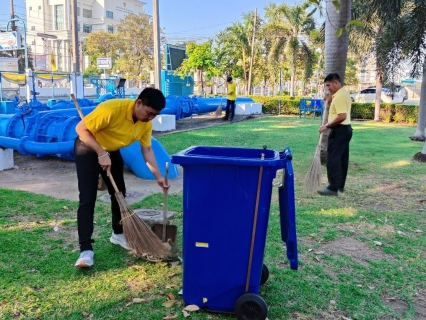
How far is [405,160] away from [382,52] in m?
2.75

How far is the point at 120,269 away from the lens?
10.7 ft

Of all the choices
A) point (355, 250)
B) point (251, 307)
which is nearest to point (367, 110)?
point (355, 250)

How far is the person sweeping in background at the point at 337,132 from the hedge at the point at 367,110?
46.7 feet

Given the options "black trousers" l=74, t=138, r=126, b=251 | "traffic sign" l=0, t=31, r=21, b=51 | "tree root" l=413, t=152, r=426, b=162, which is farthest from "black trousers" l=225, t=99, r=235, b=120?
"black trousers" l=74, t=138, r=126, b=251

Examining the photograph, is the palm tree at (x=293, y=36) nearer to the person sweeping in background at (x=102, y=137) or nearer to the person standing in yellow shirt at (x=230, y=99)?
the person standing in yellow shirt at (x=230, y=99)

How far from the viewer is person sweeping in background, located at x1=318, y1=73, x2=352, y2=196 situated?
5453 millimetres

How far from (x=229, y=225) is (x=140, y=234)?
3.59 ft

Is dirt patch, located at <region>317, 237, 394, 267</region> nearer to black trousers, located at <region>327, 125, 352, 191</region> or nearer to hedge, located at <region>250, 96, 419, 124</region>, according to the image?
black trousers, located at <region>327, 125, 352, 191</region>

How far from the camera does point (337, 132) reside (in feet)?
18.5

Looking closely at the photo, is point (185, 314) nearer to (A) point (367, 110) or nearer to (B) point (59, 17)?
(A) point (367, 110)

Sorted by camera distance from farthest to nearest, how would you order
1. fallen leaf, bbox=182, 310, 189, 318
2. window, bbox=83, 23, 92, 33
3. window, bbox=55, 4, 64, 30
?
window, bbox=83, 23, 92, 33, window, bbox=55, 4, 64, 30, fallen leaf, bbox=182, 310, 189, 318

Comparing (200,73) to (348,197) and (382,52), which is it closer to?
(382,52)

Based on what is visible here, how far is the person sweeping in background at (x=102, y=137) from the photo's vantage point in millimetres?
3021

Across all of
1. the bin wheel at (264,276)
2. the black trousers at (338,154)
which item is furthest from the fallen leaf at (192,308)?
the black trousers at (338,154)
